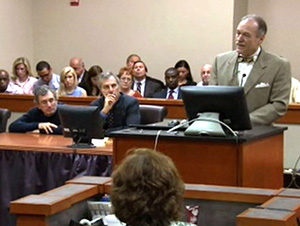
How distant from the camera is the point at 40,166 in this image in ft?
17.5

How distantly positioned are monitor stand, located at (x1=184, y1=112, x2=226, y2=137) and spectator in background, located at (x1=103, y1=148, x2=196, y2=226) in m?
1.43

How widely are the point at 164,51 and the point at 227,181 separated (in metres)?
7.00

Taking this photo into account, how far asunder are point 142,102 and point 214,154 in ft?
13.9

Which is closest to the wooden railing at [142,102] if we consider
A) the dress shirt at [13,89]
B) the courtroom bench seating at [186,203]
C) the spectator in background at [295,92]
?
the dress shirt at [13,89]

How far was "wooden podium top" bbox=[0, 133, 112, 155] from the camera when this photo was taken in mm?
5211

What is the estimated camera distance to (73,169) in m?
5.20

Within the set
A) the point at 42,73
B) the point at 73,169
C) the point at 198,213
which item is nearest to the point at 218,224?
the point at 198,213

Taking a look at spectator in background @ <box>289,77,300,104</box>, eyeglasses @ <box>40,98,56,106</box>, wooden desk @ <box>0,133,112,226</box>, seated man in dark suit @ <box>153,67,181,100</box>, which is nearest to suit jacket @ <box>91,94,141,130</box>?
eyeglasses @ <box>40,98,56,106</box>

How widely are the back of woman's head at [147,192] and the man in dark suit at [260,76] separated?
7.45 ft

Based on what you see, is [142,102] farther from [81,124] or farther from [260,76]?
[260,76]

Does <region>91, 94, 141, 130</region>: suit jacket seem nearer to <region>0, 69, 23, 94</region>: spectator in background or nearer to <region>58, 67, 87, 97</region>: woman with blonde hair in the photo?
<region>58, 67, 87, 97</region>: woman with blonde hair

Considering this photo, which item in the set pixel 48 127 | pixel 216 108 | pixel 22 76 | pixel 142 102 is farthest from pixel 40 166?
pixel 22 76

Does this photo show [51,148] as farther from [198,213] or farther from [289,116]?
[289,116]

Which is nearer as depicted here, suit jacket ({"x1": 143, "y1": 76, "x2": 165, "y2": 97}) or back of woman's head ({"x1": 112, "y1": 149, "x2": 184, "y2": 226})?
back of woman's head ({"x1": 112, "y1": 149, "x2": 184, "y2": 226})
